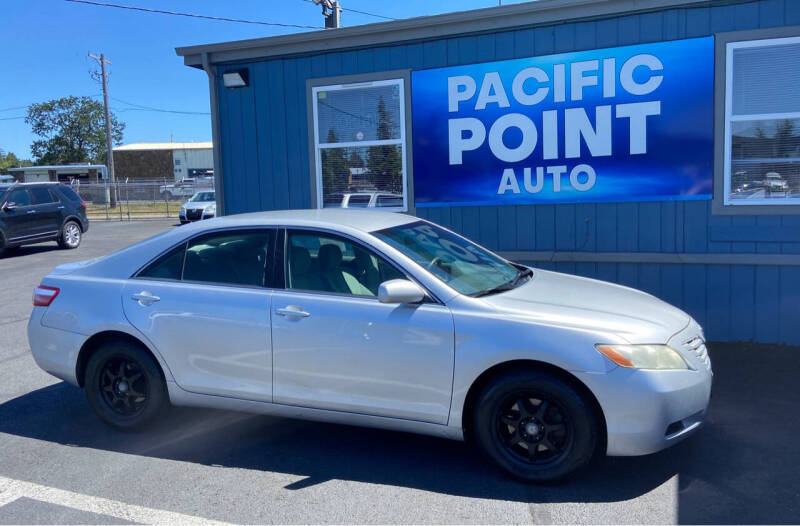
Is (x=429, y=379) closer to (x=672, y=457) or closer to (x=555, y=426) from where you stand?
(x=555, y=426)

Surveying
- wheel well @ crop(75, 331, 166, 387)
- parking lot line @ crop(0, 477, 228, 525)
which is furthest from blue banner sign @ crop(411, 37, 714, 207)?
parking lot line @ crop(0, 477, 228, 525)

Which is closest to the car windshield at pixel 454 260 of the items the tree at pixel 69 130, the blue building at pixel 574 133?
the blue building at pixel 574 133

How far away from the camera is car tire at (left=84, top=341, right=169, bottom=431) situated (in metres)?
4.73

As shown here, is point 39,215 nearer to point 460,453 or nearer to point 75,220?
point 75,220

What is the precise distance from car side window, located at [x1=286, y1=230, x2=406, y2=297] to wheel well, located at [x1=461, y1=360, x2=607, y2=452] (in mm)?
840

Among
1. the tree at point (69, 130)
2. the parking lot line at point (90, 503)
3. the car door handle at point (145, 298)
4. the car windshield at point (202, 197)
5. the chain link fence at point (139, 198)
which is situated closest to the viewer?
the parking lot line at point (90, 503)

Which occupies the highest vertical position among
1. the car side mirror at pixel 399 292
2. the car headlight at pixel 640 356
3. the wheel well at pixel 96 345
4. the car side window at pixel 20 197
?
the car side window at pixel 20 197

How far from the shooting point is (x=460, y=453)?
4.45 metres

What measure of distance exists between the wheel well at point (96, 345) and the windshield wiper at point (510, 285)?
2.23 m

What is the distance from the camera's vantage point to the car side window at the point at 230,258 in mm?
4605

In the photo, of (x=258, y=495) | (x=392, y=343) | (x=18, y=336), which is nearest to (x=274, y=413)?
(x=258, y=495)

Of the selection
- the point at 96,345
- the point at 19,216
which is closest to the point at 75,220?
the point at 19,216

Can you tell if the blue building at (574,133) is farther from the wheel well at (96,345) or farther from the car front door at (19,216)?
the car front door at (19,216)

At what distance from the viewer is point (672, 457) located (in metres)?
4.29
